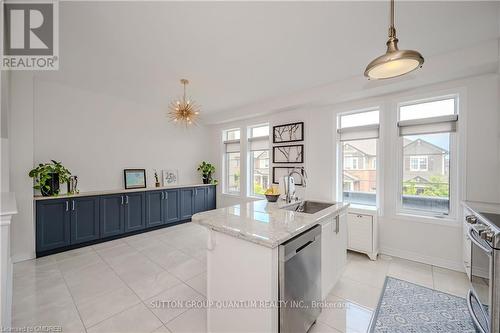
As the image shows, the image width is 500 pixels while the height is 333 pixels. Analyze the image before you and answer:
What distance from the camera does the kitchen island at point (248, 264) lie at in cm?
131

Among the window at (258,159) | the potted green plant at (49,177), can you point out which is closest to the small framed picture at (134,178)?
the potted green plant at (49,177)

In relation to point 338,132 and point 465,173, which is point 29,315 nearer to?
point 338,132

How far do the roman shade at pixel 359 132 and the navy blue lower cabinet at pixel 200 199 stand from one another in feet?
11.6

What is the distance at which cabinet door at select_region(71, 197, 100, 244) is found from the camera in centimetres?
333

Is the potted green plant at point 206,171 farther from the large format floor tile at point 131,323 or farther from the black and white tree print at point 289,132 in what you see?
the large format floor tile at point 131,323

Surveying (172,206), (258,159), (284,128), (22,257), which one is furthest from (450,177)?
(22,257)

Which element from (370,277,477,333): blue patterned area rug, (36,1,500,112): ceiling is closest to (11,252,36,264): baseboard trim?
(36,1,500,112): ceiling

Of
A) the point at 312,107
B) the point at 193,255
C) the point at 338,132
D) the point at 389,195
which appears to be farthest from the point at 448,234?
the point at 193,255

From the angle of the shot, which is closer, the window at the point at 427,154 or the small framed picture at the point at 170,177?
the window at the point at 427,154

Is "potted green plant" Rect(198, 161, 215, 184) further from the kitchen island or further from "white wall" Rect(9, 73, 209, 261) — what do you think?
the kitchen island

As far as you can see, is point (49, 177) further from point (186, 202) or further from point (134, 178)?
point (186, 202)

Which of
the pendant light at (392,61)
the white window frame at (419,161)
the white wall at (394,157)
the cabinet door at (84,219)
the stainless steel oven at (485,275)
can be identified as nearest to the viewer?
the pendant light at (392,61)

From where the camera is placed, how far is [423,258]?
2957mm

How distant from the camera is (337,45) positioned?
93.6 inches
